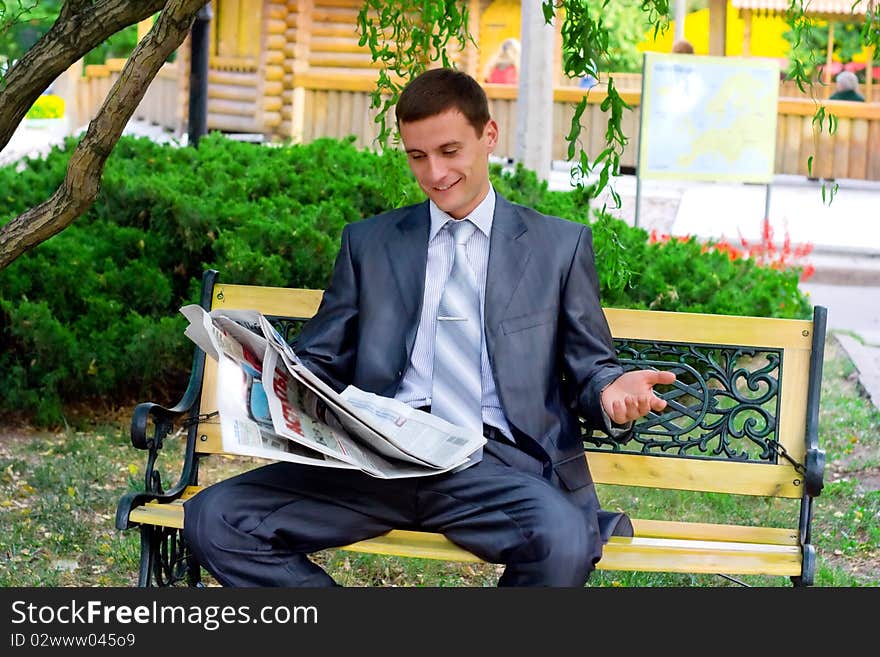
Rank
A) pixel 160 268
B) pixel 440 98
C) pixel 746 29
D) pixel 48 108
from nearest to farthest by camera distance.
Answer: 1. pixel 440 98
2. pixel 160 268
3. pixel 746 29
4. pixel 48 108

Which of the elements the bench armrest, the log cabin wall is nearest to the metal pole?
the bench armrest

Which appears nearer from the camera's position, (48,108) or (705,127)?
(705,127)

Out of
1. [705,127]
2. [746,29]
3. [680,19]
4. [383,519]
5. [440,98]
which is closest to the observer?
[383,519]

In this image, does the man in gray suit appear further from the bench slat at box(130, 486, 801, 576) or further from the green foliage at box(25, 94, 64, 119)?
the green foliage at box(25, 94, 64, 119)

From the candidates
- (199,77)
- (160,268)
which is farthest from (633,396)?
(199,77)

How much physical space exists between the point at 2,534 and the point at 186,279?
1.92 m

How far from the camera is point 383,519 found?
10.6 ft

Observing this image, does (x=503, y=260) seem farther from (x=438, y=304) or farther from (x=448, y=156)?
(x=448, y=156)

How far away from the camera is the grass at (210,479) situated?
4512 mm

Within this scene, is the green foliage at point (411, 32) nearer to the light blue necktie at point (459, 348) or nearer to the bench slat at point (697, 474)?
the light blue necktie at point (459, 348)

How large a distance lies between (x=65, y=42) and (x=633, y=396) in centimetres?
182

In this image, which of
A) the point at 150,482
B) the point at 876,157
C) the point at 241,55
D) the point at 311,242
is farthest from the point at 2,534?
the point at 241,55

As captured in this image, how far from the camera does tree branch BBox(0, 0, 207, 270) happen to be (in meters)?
3.50

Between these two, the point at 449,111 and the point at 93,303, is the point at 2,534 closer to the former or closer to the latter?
the point at 93,303
